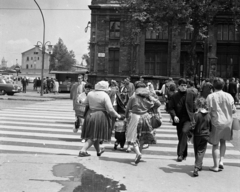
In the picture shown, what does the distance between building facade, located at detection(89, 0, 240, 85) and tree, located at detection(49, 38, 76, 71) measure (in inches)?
2739

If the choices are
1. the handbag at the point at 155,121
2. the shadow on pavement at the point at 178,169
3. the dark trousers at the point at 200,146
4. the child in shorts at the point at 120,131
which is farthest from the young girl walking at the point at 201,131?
the child in shorts at the point at 120,131

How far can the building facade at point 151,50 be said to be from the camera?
1394 inches

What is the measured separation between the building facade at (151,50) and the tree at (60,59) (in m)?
69.6

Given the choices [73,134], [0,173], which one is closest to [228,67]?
[73,134]

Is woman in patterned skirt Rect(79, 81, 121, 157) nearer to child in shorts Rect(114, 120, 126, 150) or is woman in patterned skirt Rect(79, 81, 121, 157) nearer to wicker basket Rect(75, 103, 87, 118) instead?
child in shorts Rect(114, 120, 126, 150)

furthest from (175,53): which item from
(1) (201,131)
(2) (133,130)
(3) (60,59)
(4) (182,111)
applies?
(3) (60,59)

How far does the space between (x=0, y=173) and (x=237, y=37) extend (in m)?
34.0

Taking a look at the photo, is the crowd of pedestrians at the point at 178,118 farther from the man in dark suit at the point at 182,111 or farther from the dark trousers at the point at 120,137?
the dark trousers at the point at 120,137

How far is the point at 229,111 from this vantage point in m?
6.68

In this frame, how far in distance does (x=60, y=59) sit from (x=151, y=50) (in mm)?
73489

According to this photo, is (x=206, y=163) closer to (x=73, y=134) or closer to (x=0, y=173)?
(x=0, y=173)

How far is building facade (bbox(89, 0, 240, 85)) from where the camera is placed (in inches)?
1394

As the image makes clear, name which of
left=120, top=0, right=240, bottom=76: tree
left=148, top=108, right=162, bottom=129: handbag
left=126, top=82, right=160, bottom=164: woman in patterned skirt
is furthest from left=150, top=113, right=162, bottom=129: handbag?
left=120, top=0, right=240, bottom=76: tree

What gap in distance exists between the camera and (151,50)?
36.2 metres
